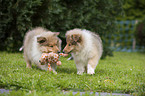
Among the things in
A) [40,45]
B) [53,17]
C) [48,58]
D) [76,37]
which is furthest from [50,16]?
[48,58]

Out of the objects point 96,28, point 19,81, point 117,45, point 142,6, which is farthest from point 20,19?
point 142,6

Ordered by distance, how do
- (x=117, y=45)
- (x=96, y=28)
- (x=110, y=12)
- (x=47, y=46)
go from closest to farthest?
(x=47, y=46) < (x=96, y=28) < (x=110, y=12) < (x=117, y=45)

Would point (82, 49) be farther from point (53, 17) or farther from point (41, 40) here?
point (53, 17)

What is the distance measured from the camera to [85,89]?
4.35 meters

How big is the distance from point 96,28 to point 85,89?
711cm

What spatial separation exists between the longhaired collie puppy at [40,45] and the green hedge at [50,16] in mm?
3719

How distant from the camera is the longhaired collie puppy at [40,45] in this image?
18.5 ft

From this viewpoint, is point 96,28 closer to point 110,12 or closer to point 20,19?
point 110,12

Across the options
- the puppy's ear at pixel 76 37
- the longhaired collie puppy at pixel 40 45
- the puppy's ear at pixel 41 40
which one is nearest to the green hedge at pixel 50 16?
the longhaired collie puppy at pixel 40 45

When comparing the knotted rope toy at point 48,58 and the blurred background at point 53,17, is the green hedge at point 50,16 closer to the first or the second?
the blurred background at point 53,17

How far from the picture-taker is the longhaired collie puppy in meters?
5.65

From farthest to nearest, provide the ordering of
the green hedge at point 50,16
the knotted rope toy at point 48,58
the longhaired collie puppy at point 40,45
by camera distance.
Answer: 1. the green hedge at point 50,16
2. the longhaired collie puppy at point 40,45
3. the knotted rope toy at point 48,58

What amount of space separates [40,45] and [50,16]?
4.67m

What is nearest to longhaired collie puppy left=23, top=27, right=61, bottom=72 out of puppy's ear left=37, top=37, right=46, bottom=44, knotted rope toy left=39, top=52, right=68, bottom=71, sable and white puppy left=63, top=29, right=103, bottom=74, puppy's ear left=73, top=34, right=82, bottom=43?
puppy's ear left=37, top=37, right=46, bottom=44
